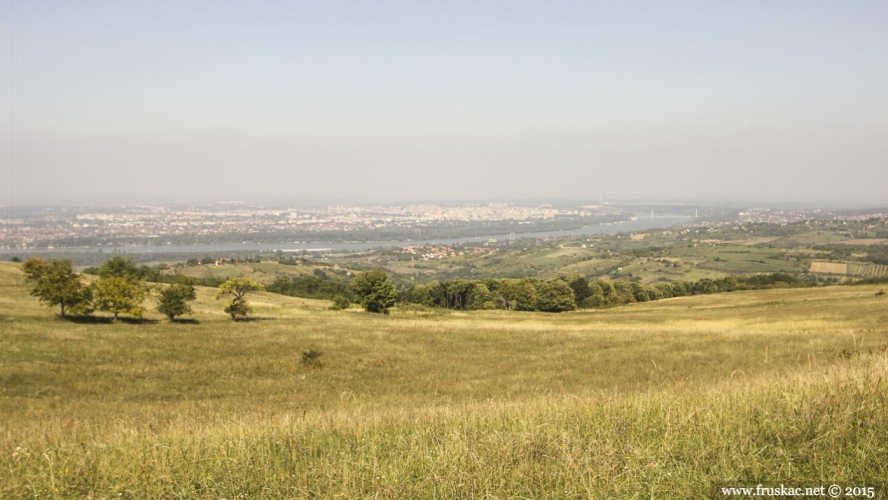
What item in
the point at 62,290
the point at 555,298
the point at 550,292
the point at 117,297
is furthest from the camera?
the point at 550,292

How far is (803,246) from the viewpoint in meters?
155

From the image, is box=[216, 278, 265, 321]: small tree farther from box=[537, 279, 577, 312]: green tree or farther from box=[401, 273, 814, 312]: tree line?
box=[537, 279, 577, 312]: green tree

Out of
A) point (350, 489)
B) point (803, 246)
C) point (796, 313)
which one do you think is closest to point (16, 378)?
point (350, 489)

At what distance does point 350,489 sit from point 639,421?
9.90 ft

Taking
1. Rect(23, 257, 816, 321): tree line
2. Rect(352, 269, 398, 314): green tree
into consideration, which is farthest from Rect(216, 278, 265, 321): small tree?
Rect(352, 269, 398, 314): green tree

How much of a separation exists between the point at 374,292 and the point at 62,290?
89.5 feet

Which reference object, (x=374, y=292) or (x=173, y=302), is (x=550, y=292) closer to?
(x=374, y=292)

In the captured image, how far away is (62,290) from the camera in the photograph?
3053cm

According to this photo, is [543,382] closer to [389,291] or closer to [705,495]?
[705,495]

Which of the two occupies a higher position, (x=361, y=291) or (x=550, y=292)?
(x=361, y=291)

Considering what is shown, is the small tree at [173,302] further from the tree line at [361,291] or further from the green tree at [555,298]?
the green tree at [555,298]

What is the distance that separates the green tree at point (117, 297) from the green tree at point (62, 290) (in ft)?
2.36

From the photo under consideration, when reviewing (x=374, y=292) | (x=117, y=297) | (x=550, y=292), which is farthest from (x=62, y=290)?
(x=550, y=292)

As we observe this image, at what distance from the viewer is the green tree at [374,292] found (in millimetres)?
52094
